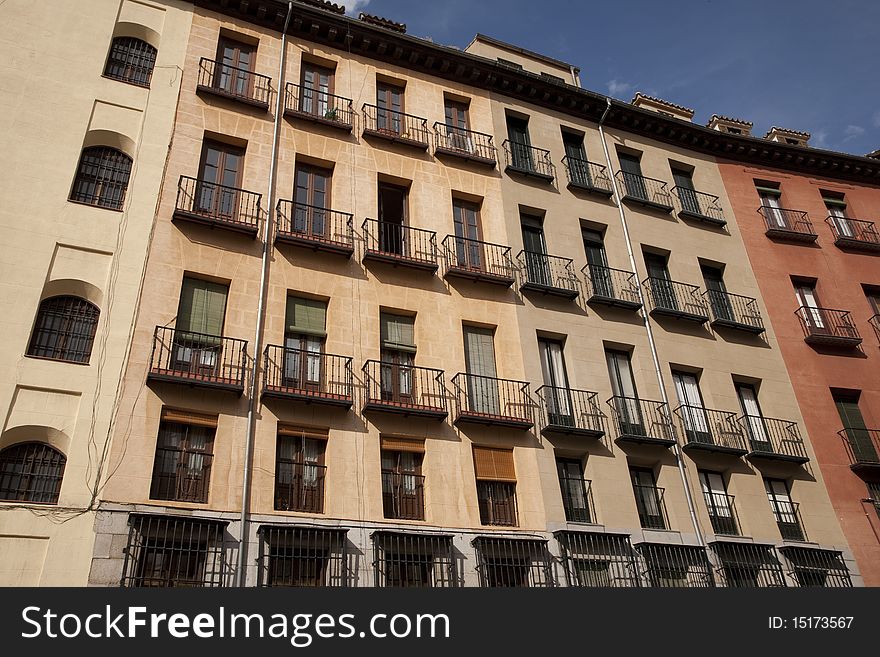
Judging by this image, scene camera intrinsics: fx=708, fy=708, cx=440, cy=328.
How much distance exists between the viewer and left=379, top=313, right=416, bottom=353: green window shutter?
1894 cm

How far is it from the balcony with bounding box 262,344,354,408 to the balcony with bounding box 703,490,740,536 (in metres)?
10.9

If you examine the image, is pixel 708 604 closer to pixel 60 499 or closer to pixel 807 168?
pixel 60 499

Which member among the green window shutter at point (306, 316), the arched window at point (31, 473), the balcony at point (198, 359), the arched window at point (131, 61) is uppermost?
the arched window at point (131, 61)

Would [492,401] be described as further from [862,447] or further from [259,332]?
[862,447]

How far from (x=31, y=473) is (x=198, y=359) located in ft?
13.4

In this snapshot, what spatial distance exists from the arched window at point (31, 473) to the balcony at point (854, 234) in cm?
2745

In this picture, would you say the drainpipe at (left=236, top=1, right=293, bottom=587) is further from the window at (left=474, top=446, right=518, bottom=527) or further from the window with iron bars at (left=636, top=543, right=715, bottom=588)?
the window with iron bars at (left=636, top=543, right=715, bottom=588)

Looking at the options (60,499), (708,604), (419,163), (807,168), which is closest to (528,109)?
(419,163)

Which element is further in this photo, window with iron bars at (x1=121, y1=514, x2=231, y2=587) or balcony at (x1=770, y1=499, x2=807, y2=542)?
balcony at (x1=770, y1=499, x2=807, y2=542)

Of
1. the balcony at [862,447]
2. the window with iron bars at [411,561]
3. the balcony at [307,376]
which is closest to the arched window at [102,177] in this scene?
the balcony at [307,376]

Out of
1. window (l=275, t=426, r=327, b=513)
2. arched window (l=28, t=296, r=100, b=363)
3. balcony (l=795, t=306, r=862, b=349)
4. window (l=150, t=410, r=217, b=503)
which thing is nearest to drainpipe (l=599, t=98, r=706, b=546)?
balcony (l=795, t=306, r=862, b=349)

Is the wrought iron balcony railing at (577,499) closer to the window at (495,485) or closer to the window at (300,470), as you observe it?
the window at (495,485)

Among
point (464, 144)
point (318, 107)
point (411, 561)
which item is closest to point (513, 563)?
point (411, 561)

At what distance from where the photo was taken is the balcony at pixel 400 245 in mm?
19547
